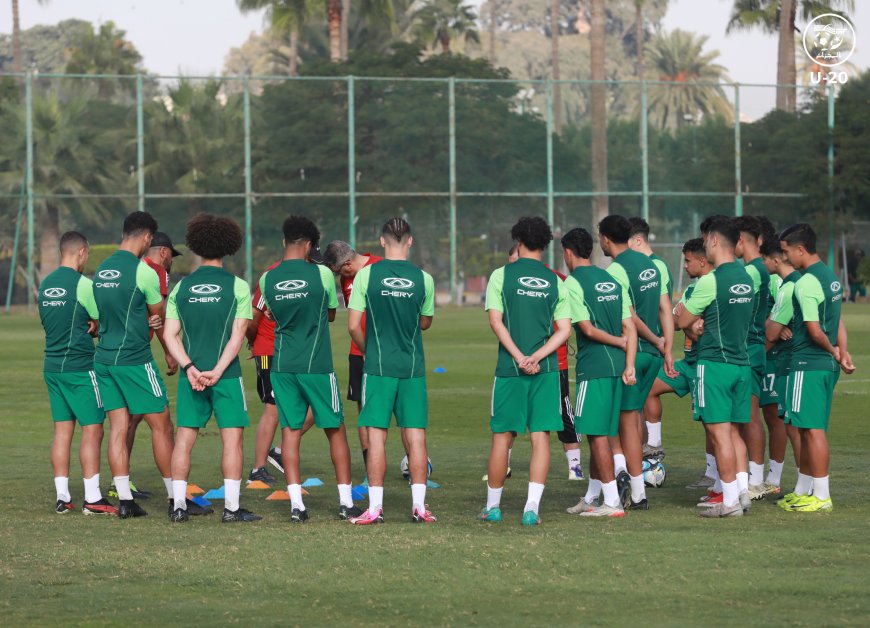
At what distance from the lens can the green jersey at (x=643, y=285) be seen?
10.4m

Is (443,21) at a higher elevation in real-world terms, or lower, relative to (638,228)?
higher

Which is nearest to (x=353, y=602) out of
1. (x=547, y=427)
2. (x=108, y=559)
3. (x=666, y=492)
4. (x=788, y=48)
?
(x=108, y=559)

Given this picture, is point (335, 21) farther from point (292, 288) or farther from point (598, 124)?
point (292, 288)

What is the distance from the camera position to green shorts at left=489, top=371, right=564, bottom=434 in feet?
31.4

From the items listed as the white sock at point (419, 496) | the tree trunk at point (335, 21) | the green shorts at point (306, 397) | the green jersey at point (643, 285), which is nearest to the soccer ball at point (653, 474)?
the green jersey at point (643, 285)

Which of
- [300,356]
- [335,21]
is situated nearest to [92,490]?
[300,356]

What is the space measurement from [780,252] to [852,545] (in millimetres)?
2783

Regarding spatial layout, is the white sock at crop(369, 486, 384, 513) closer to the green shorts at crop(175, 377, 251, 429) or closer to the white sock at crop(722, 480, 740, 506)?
the green shorts at crop(175, 377, 251, 429)

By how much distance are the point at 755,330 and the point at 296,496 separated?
11.9 feet

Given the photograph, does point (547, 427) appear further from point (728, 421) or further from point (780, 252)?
point (780, 252)

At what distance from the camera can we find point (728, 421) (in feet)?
32.3

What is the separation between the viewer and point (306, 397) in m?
9.83

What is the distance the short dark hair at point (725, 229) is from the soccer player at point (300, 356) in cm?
269

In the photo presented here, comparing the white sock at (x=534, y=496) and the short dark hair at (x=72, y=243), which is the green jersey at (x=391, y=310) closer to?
the white sock at (x=534, y=496)
